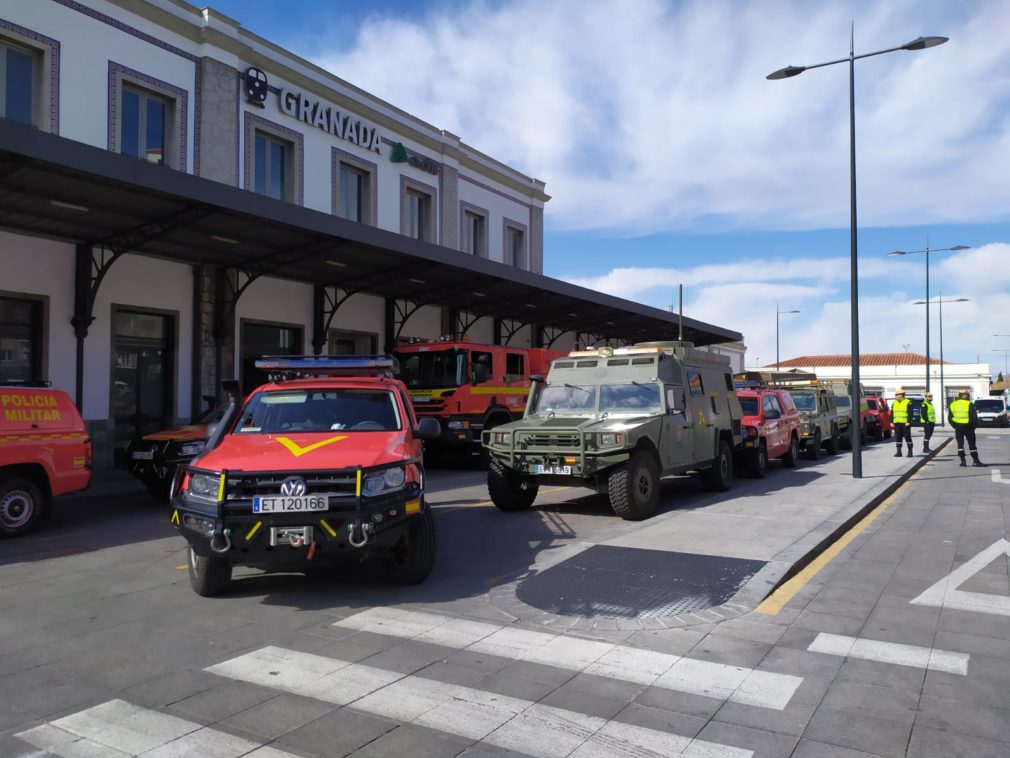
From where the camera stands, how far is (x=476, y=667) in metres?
4.66

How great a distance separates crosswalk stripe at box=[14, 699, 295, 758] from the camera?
3.57 m

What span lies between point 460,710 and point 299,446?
2.99 metres

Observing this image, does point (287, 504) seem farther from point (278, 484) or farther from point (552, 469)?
point (552, 469)

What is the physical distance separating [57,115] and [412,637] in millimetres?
14759

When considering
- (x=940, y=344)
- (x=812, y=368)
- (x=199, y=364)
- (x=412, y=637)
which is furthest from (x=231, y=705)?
(x=812, y=368)

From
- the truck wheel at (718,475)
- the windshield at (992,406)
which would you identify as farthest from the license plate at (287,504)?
the windshield at (992,406)

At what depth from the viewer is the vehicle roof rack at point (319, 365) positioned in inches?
325

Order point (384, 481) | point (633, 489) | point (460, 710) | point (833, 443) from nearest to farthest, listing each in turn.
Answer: point (460, 710) → point (384, 481) → point (633, 489) → point (833, 443)

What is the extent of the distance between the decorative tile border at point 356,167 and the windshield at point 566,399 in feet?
40.1

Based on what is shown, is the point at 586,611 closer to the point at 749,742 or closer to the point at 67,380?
the point at 749,742

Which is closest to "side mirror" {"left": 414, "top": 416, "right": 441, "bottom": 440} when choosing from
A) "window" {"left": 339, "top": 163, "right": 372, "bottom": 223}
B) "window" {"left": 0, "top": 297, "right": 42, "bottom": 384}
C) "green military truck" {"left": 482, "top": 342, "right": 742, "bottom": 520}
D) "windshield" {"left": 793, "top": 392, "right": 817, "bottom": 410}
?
"green military truck" {"left": 482, "top": 342, "right": 742, "bottom": 520}

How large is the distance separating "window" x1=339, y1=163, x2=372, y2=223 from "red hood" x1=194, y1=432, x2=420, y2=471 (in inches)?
651

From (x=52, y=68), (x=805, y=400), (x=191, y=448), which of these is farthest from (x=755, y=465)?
(x=52, y=68)

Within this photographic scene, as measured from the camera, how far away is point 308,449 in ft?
20.5
